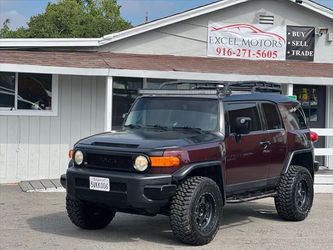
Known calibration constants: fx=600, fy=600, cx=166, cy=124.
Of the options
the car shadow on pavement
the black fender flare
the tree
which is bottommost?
the car shadow on pavement

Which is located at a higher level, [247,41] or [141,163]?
[247,41]

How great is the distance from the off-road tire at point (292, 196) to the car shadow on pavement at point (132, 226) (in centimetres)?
44

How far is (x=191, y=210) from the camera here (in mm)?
7008

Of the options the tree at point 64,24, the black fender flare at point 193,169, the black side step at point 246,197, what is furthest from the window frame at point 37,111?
the tree at point 64,24

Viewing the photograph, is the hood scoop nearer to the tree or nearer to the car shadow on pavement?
the car shadow on pavement

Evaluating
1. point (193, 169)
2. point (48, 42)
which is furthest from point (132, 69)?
point (193, 169)

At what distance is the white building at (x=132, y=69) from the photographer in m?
12.9

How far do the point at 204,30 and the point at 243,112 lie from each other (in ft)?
22.2

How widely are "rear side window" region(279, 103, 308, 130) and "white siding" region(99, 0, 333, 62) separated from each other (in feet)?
18.1

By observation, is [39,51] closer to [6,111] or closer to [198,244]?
[6,111]

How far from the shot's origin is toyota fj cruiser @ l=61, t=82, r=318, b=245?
698 cm

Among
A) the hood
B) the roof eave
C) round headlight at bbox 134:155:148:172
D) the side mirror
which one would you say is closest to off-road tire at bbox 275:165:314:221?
the side mirror

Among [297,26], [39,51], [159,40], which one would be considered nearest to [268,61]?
[297,26]

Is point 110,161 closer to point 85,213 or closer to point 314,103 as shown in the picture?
point 85,213
